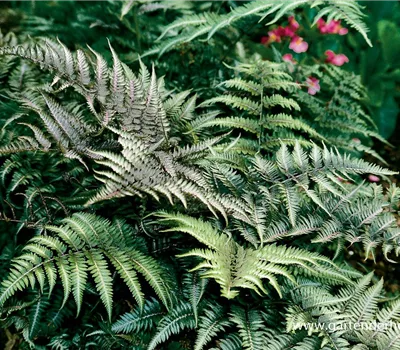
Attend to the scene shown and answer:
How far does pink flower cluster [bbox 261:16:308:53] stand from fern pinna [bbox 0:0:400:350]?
2.63 ft

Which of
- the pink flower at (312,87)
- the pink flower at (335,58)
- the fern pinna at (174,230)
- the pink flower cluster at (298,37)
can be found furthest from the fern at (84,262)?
the pink flower at (335,58)

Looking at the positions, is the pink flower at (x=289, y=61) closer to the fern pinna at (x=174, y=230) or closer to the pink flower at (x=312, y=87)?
the pink flower at (x=312, y=87)

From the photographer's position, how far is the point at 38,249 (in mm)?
1652

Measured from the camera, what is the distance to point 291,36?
10.2 feet

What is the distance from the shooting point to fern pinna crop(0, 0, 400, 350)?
1.69 meters

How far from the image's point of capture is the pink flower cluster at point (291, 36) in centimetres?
303

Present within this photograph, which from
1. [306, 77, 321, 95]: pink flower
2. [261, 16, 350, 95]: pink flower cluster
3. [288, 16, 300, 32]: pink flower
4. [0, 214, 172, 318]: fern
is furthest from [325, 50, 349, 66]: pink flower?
[0, 214, 172, 318]: fern

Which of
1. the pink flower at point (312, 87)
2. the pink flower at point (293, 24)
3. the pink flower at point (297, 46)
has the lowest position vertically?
the pink flower at point (312, 87)

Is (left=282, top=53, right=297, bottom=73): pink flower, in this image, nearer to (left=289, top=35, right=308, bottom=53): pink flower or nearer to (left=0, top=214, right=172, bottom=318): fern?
(left=289, top=35, right=308, bottom=53): pink flower

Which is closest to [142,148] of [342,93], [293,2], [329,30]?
[293,2]

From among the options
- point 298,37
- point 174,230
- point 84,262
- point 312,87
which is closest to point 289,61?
point 312,87

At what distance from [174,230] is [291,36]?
6.49ft

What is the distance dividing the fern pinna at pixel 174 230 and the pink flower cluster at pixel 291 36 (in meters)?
0.80

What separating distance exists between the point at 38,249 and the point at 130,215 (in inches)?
18.0
